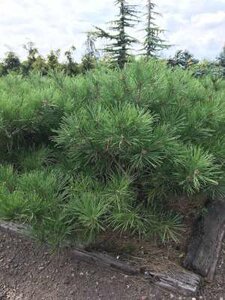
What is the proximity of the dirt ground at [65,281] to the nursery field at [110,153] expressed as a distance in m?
0.19

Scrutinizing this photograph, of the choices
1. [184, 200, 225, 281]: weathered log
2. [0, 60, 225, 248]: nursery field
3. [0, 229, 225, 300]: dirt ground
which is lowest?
[0, 229, 225, 300]: dirt ground

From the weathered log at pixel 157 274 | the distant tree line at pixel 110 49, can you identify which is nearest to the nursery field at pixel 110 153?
the weathered log at pixel 157 274

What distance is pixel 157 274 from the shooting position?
182 centimetres

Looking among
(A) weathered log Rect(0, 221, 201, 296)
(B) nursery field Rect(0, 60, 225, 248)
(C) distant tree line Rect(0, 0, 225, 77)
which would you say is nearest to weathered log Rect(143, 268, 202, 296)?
(A) weathered log Rect(0, 221, 201, 296)

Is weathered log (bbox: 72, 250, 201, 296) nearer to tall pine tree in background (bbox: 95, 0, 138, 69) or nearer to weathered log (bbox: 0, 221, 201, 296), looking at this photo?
weathered log (bbox: 0, 221, 201, 296)

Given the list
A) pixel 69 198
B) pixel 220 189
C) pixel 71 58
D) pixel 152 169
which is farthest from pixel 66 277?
pixel 71 58

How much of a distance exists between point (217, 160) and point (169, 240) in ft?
1.84

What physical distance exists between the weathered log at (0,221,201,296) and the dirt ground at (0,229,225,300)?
25 mm

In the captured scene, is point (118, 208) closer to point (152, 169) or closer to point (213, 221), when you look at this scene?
point (152, 169)

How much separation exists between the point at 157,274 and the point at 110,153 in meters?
0.62

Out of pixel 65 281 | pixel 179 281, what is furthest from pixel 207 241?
pixel 65 281

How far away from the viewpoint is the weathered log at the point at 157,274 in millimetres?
1775

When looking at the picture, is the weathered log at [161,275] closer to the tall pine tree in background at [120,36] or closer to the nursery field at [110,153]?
the nursery field at [110,153]

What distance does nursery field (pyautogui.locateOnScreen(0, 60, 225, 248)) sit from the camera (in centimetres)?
150
